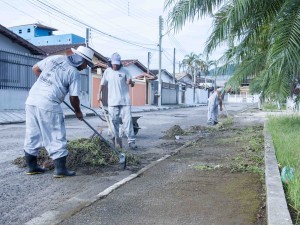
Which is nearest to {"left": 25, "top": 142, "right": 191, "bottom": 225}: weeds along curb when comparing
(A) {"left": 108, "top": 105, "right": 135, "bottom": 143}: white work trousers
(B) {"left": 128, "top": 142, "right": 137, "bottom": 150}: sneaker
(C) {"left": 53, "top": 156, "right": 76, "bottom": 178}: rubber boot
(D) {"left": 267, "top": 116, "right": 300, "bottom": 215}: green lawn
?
(C) {"left": 53, "top": 156, "right": 76, "bottom": 178}: rubber boot

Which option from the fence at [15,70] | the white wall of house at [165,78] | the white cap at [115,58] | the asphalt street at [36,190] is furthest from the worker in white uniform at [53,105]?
the white wall of house at [165,78]

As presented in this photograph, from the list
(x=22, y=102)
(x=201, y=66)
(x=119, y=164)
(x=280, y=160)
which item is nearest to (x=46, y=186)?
(x=119, y=164)

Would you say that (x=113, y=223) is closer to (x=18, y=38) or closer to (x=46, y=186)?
(x=46, y=186)

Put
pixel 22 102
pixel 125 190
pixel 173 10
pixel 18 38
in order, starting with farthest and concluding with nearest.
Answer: pixel 18 38, pixel 22 102, pixel 173 10, pixel 125 190

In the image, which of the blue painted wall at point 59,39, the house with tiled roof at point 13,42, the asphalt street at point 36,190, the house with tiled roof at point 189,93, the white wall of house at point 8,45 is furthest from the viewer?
the house with tiled roof at point 189,93

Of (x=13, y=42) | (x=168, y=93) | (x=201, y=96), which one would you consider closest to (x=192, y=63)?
(x=201, y=96)

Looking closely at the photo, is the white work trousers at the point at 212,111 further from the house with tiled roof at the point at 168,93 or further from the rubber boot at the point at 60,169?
the house with tiled roof at the point at 168,93

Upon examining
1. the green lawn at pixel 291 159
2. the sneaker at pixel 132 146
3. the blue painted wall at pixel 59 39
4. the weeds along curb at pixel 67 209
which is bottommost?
the weeds along curb at pixel 67 209

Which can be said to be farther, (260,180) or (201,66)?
(201,66)

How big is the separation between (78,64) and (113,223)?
2.37 m

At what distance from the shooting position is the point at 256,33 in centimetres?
735

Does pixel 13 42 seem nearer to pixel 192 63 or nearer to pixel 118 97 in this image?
pixel 118 97

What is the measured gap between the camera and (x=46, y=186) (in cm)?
462

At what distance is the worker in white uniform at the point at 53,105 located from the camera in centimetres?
483
